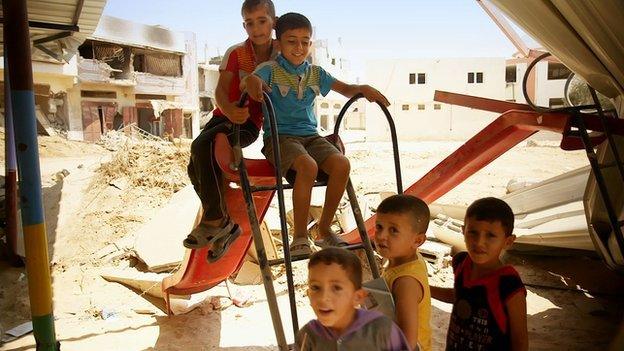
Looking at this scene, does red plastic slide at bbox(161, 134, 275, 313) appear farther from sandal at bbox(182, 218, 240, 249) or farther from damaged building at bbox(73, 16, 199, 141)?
damaged building at bbox(73, 16, 199, 141)

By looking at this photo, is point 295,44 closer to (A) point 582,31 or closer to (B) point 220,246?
(B) point 220,246

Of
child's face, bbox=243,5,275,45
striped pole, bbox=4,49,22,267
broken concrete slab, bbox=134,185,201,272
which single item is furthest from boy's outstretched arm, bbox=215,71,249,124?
striped pole, bbox=4,49,22,267

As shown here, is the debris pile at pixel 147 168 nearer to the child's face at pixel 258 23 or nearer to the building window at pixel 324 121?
the child's face at pixel 258 23

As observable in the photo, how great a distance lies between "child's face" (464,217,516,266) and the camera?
6.09 feet

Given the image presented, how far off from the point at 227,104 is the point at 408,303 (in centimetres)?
148

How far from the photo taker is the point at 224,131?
259 cm

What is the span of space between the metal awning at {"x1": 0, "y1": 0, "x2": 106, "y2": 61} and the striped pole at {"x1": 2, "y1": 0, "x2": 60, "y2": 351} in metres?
2.35

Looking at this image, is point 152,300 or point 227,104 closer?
point 227,104

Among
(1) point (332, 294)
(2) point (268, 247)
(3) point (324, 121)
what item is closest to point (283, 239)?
(1) point (332, 294)

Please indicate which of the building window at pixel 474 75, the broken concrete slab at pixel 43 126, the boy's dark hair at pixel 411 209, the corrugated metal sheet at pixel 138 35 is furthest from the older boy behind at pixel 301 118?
the building window at pixel 474 75

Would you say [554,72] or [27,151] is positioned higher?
[554,72]

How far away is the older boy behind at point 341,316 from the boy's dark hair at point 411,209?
0.34 metres

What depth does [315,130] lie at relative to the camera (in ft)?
8.54

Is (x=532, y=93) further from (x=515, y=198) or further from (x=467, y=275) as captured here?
(x=467, y=275)
